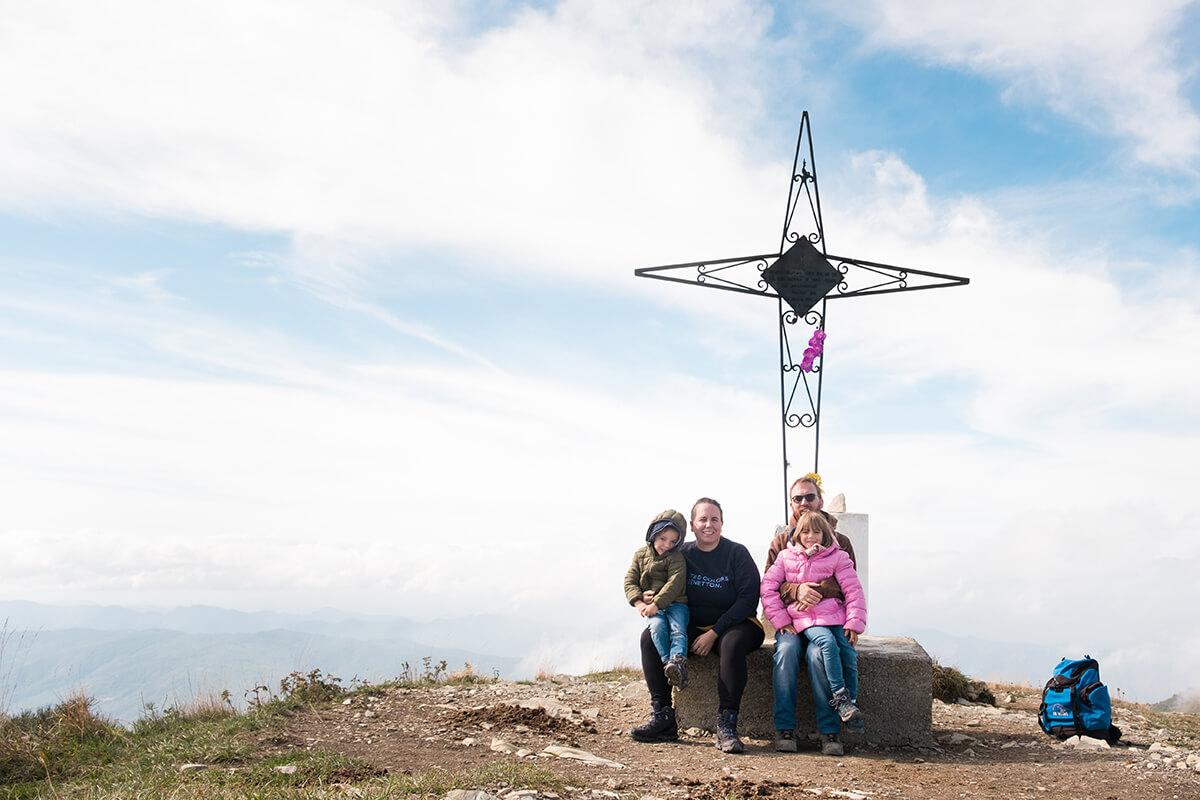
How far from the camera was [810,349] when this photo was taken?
1012cm

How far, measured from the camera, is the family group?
262 inches

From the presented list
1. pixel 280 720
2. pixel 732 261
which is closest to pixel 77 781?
pixel 280 720

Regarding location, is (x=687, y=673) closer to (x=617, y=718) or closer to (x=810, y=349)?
(x=617, y=718)

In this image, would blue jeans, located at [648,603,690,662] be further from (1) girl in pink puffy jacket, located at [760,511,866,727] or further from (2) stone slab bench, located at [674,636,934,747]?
(1) girl in pink puffy jacket, located at [760,511,866,727]

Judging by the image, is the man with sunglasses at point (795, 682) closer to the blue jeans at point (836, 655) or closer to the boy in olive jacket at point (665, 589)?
the blue jeans at point (836, 655)

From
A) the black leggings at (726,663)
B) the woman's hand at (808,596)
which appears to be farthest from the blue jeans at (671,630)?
the woman's hand at (808,596)

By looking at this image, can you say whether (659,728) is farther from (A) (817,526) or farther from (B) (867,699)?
(A) (817,526)

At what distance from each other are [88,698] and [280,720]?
7.97 ft

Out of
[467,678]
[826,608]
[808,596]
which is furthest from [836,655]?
[467,678]

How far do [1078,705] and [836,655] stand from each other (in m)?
2.78

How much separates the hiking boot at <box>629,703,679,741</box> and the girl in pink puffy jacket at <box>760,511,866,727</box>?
3.83 feet

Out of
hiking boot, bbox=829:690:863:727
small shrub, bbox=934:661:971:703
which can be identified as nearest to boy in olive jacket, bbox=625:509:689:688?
hiking boot, bbox=829:690:863:727

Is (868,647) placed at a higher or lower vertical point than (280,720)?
higher

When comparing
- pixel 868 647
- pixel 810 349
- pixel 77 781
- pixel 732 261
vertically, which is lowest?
pixel 77 781
